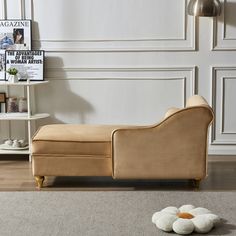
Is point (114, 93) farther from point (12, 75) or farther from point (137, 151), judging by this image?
point (137, 151)

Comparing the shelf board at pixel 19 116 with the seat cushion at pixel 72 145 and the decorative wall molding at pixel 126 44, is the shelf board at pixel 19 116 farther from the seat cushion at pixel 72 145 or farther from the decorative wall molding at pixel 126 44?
the seat cushion at pixel 72 145

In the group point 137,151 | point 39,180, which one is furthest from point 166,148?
point 39,180

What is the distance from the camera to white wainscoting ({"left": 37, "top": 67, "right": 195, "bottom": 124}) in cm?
461

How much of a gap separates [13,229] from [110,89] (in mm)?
2053

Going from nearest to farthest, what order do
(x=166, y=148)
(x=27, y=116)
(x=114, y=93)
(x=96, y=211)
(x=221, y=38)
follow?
(x=96, y=211)
(x=166, y=148)
(x=27, y=116)
(x=221, y=38)
(x=114, y=93)

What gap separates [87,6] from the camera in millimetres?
4531

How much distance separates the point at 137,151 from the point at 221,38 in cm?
158

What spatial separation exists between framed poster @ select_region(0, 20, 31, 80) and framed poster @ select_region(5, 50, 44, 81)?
2.1 inches

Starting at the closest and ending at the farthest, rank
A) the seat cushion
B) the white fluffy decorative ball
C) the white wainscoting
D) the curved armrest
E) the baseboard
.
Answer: the white fluffy decorative ball < the curved armrest < the seat cushion < the baseboard < the white wainscoting

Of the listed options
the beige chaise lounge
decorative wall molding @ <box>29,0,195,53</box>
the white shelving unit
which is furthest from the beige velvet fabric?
decorative wall molding @ <box>29,0,195,53</box>

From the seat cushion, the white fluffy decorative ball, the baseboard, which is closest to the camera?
the white fluffy decorative ball

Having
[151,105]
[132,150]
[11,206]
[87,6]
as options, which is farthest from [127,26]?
[11,206]

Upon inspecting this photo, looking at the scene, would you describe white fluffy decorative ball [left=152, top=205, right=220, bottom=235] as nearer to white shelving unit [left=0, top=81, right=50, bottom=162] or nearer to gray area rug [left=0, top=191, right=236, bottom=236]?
gray area rug [left=0, top=191, right=236, bottom=236]

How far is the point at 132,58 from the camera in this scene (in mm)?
4590
